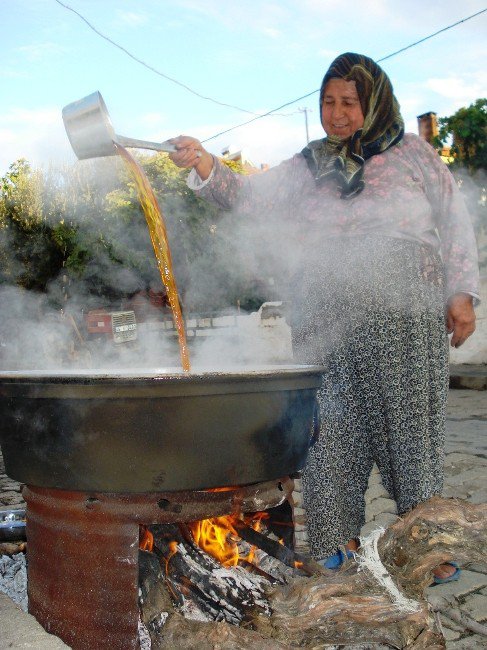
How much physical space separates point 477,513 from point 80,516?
3.59ft

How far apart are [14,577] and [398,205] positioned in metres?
1.97

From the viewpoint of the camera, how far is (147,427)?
152 cm

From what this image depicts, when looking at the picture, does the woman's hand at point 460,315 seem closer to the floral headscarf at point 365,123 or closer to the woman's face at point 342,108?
the floral headscarf at point 365,123

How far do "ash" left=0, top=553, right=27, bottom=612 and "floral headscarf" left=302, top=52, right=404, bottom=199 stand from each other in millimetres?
1849

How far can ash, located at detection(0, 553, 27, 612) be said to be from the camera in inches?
84.0

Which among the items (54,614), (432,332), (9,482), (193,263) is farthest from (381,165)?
(193,263)

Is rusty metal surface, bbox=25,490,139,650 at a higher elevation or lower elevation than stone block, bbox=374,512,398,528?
higher

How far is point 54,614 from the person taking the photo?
1.68m

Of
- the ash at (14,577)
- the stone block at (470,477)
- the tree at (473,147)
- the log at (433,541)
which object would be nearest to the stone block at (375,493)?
the stone block at (470,477)

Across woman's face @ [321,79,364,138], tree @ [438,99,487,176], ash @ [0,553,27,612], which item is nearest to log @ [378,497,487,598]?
ash @ [0,553,27,612]

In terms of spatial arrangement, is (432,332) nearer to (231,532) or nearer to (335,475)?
(335,475)

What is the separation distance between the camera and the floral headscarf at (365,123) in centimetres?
220

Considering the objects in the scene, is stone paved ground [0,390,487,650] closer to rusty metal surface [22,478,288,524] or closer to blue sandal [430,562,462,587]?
blue sandal [430,562,462,587]

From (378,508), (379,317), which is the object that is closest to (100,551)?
(379,317)
